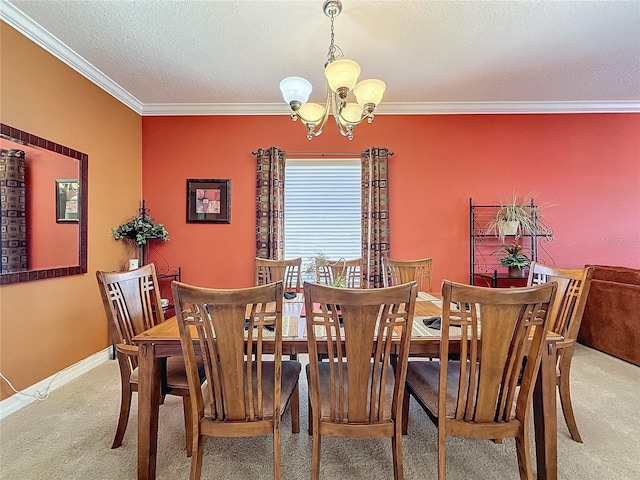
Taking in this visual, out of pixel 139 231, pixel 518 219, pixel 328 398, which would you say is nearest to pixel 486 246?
pixel 518 219

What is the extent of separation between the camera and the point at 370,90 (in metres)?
2.01

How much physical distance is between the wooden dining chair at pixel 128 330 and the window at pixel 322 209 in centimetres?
210

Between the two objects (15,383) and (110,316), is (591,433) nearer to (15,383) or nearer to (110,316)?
(110,316)

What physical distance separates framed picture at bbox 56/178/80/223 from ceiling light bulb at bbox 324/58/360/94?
245cm

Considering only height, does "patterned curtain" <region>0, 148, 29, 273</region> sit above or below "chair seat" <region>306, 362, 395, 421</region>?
above

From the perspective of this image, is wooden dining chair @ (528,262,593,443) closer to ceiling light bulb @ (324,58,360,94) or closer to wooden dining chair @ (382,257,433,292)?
wooden dining chair @ (382,257,433,292)

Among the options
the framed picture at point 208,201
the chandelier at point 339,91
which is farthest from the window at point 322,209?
the chandelier at point 339,91

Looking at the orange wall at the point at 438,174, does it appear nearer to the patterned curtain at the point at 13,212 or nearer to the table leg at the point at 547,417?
the patterned curtain at the point at 13,212

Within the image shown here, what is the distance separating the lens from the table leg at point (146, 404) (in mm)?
1518

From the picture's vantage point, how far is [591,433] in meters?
1.99

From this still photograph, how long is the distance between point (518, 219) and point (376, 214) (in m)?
1.55

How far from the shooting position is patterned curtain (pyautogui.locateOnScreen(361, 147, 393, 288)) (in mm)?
3688

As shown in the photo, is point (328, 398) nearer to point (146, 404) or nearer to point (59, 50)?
point (146, 404)

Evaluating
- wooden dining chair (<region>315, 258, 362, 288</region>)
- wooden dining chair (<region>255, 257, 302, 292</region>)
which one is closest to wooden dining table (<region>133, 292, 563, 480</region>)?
wooden dining chair (<region>315, 258, 362, 288</region>)
